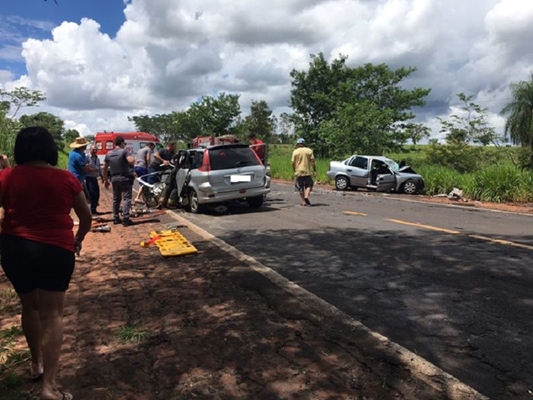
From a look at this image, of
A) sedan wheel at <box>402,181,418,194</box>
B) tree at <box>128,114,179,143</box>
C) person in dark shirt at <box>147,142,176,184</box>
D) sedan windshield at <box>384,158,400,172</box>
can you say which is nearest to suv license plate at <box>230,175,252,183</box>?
person in dark shirt at <box>147,142,176,184</box>

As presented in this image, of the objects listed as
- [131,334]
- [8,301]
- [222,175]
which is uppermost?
[222,175]

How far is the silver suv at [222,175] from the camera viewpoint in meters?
11.3

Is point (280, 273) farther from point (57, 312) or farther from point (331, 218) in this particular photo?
point (331, 218)

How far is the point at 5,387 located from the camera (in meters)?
3.04

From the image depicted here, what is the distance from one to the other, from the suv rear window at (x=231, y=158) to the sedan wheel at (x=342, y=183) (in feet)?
33.8

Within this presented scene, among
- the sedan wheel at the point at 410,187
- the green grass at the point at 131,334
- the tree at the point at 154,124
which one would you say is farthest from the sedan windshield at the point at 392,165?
the tree at the point at 154,124

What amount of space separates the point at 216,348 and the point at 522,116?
1040 inches

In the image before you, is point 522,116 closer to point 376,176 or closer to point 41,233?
point 376,176

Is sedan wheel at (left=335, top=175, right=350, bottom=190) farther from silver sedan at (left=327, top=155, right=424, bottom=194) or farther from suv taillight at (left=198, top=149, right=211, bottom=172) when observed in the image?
suv taillight at (left=198, top=149, right=211, bottom=172)

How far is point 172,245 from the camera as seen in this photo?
7.32 meters

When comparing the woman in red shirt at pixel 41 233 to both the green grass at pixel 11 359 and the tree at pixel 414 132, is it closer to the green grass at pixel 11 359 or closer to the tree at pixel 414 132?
the green grass at pixel 11 359

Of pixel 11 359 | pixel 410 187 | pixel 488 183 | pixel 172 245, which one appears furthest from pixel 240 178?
pixel 488 183

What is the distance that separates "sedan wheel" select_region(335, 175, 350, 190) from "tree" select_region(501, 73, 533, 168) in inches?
421

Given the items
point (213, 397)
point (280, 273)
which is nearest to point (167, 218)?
point (280, 273)
